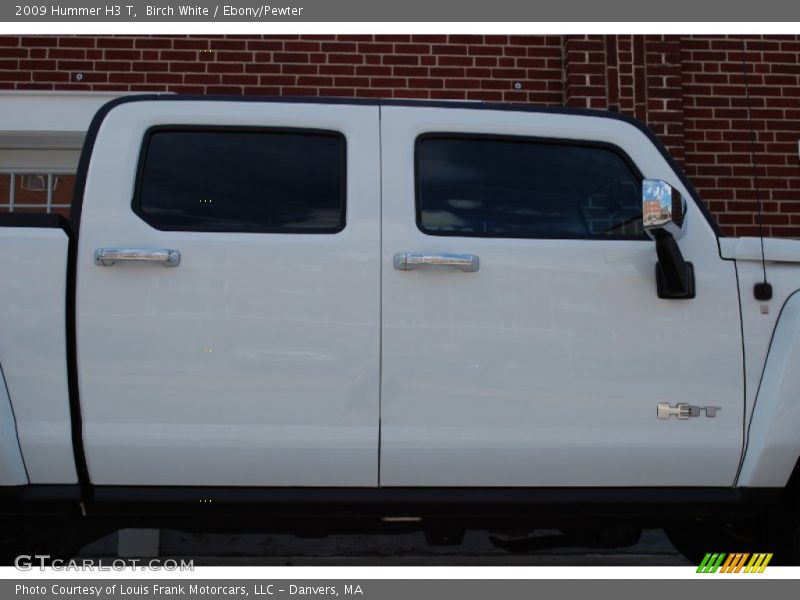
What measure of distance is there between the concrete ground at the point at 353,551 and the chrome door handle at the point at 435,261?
240 centimetres

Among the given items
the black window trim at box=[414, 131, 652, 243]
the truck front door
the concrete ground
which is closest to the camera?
the truck front door

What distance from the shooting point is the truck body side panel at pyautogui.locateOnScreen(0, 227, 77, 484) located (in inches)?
100

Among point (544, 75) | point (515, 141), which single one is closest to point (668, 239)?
point (515, 141)

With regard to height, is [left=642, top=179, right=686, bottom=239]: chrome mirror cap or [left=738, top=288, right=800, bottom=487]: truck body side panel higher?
[left=642, top=179, right=686, bottom=239]: chrome mirror cap

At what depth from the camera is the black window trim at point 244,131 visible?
2.73m

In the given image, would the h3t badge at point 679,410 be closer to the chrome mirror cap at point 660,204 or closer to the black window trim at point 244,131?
the chrome mirror cap at point 660,204

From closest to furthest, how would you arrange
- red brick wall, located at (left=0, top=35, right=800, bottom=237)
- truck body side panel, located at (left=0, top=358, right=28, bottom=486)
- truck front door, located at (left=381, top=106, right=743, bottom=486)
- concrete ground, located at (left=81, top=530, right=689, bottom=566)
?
1. truck body side panel, located at (left=0, top=358, right=28, bottom=486)
2. truck front door, located at (left=381, top=106, right=743, bottom=486)
3. concrete ground, located at (left=81, top=530, right=689, bottom=566)
4. red brick wall, located at (left=0, top=35, right=800, bottom=237)

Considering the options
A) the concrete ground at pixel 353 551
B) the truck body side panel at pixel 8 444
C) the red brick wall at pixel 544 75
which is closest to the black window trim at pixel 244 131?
the truck body side panel at pixel 8 444

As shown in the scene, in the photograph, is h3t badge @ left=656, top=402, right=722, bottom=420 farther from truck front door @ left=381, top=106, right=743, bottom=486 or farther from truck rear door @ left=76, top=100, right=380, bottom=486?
truck rear door @ left=76, top=100, right=380, bottom=486

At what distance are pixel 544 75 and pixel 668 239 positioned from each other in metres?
3.81

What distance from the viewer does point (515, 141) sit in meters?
2.96

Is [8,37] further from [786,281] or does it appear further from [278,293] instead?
[786,281]

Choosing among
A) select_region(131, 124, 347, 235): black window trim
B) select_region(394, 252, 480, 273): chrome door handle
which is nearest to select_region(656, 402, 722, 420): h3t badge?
select_region(394, 252, 480, 273): chrome door handle

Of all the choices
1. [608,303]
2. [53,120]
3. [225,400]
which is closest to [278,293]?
[225,400]
